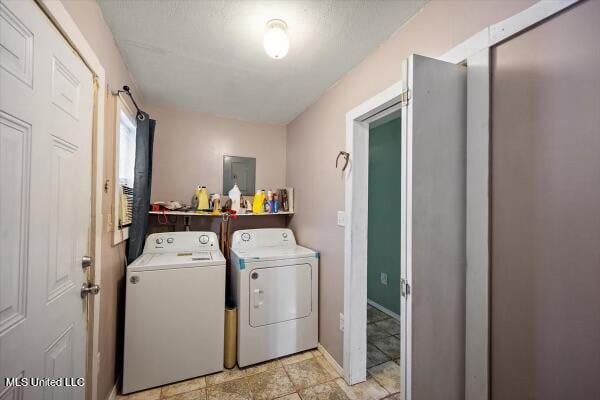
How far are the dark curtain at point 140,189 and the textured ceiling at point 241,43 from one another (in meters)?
0.47

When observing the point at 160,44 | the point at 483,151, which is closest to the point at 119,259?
the point at 160,44

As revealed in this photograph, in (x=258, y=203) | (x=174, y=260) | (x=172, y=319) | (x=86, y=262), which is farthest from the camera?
(x=258, y=203)

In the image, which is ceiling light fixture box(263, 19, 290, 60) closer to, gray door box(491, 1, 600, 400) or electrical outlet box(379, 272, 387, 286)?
gray door box(491, 1, 600, 400)

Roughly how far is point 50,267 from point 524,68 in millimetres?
1918

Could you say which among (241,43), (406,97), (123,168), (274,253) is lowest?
(274,253)

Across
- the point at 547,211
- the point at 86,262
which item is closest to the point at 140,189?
the point at 86,262

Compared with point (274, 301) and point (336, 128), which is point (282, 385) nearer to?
point (274, 301)

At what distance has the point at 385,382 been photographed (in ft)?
5.78

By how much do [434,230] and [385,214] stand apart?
2.13 metres

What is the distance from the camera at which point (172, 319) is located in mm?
1729

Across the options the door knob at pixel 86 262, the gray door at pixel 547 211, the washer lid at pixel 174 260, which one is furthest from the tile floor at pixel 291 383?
the door knob at pixel 86 262

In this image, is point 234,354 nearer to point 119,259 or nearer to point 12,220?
point 119,259

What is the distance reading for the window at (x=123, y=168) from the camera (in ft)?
5.09

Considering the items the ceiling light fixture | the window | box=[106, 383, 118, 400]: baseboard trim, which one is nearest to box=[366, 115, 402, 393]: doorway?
the ceiling light fixture
